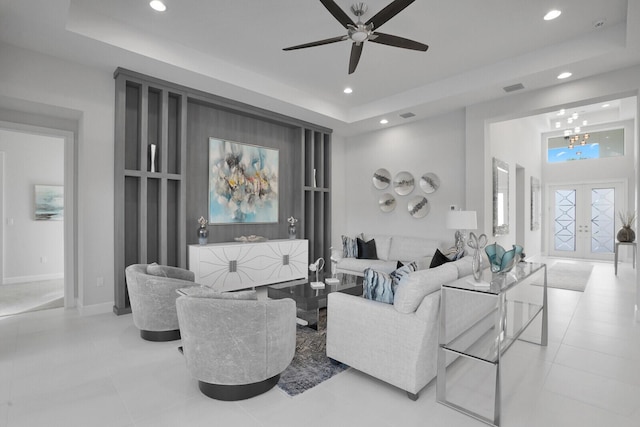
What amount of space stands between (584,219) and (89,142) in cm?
1138

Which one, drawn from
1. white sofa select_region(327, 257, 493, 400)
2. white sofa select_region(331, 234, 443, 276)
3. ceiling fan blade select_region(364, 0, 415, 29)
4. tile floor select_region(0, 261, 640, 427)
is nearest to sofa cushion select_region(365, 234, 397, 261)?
white sofa select_region(331, 234, 443, 276)

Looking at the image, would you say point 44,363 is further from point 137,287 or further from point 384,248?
point 384,248

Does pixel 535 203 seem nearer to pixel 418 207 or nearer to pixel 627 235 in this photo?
pixel 627 235

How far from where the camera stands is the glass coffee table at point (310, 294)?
3.32 m

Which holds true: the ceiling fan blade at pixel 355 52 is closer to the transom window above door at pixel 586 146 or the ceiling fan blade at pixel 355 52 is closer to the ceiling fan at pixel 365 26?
the ceiling fan at pixel 365 26

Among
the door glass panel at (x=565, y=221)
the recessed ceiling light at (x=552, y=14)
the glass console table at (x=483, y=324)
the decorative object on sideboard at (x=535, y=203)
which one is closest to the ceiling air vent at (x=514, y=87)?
the recessed ceiling light at (x=552, y=14)

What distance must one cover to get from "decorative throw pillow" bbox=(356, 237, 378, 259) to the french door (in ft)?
22.6

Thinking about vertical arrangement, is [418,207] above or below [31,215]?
above

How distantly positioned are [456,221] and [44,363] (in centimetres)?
475

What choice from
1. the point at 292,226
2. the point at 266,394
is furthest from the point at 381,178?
the point at 266,394

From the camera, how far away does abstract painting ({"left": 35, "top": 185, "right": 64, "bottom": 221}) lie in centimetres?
607

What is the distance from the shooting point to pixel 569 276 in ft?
21.4


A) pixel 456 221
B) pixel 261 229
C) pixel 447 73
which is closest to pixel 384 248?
pixel 456 221

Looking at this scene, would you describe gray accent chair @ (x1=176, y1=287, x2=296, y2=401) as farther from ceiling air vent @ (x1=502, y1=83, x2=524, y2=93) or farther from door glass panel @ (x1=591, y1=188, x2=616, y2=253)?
door glass panel @ (x1=591, y1=188, x2=616, y2=253)
